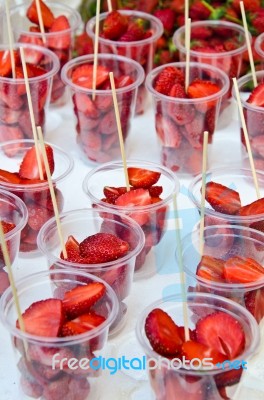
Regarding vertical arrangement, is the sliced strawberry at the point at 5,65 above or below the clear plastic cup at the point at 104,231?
above

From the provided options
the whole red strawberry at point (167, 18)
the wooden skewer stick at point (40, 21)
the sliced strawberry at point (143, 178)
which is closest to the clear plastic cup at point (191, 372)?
the sliced strawberry at point (143, 178)

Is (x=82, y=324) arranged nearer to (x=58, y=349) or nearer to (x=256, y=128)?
(x=58, y=349)

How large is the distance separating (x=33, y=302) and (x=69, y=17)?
4.59 feet

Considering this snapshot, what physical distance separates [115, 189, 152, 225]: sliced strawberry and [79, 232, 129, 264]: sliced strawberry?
0.42 ft

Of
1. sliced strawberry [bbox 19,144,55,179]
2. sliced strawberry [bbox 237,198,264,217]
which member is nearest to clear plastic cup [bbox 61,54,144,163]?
sliced strawberry [bbox 19,144,55,179]

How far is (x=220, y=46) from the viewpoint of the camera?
2.56 meters

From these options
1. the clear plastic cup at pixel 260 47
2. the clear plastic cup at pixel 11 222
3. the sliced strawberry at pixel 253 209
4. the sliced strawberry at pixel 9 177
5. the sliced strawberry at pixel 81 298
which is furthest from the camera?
the clear plastic cup at pixel 260 47

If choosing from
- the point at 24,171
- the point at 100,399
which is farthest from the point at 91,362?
the point at 24,171

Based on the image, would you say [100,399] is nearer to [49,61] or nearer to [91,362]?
[91,362]

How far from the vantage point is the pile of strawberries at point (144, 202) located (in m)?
1.84

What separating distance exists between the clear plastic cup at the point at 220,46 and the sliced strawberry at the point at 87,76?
12.5 inches

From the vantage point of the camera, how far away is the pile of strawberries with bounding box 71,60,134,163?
223cm

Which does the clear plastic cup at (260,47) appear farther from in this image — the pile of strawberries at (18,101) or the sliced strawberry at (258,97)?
the pile of strawberries at (18,101)

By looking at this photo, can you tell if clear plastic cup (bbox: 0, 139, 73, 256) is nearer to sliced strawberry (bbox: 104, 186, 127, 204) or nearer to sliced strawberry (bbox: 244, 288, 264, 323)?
sliced strawberry (bbox: 104, 186, 127, 204)
